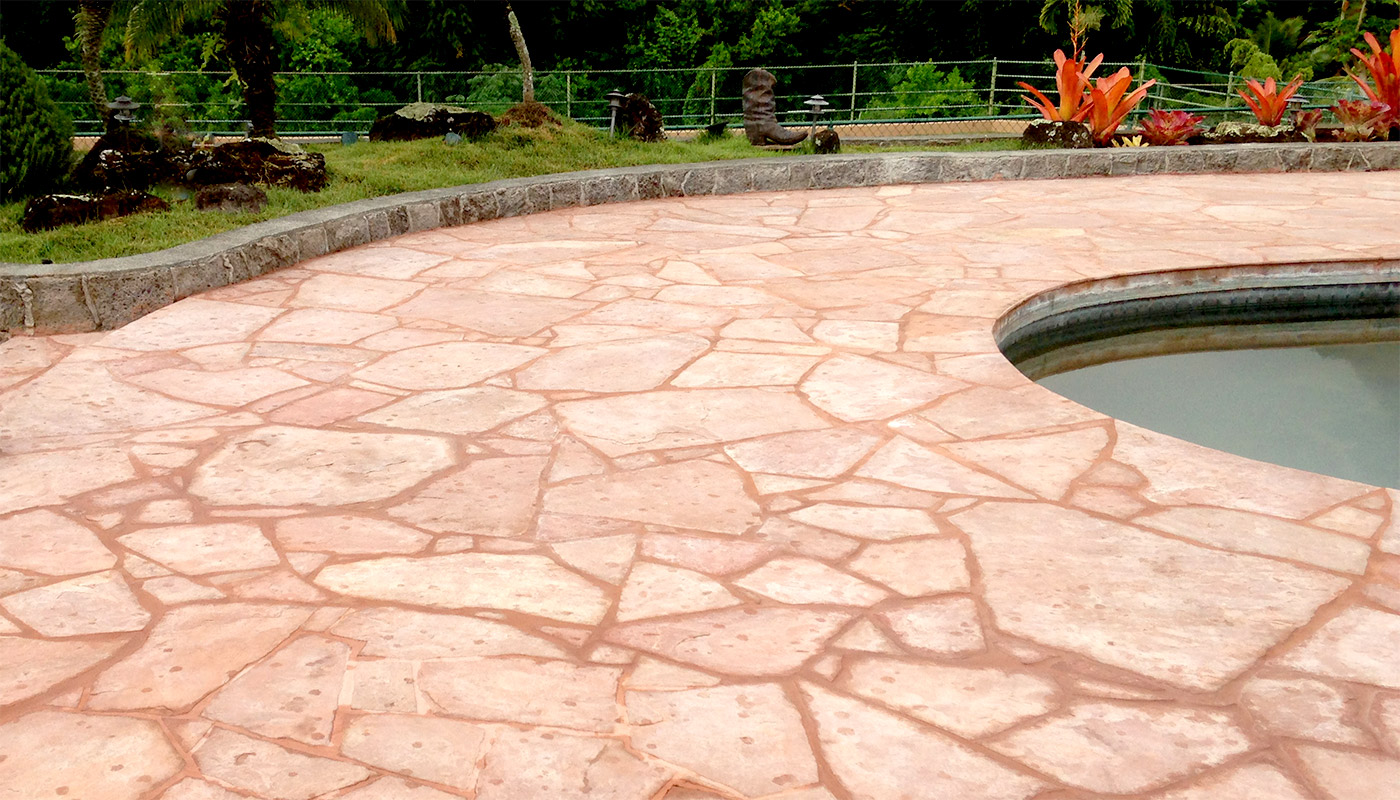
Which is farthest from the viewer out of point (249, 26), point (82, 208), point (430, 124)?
point (430, 124)

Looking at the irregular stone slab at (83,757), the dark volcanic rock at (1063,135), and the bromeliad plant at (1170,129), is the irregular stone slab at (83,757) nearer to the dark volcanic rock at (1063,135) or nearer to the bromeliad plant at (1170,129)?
the dark volcanic rock at (1063,135)

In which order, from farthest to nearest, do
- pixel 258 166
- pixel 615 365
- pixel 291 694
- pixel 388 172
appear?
1. pixel 388 172
2. pixel 258 166
3. pixel 615 365
4. pixel 291 694

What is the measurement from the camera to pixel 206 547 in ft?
9.40

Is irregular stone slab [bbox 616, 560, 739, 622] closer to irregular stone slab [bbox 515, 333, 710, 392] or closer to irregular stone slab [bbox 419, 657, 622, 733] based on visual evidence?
irregular stone slab [bbox 419, 657, 622, 733]

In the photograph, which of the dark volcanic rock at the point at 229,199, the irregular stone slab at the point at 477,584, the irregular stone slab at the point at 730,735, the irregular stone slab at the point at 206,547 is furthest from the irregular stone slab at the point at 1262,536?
the dark volcanic rock at the point at 229,199

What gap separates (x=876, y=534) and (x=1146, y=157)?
24.7 ft

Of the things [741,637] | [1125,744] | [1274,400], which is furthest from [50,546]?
[1274,400]

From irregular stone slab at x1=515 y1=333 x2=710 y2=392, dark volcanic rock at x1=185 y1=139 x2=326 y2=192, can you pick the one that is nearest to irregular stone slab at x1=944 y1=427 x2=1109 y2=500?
irregular stone slab at x1=515 y1=333 x2=710 y2=392

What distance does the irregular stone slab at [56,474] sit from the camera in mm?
3143

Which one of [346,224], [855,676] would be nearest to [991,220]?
[346,224]

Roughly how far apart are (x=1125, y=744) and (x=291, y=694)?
5.10ft

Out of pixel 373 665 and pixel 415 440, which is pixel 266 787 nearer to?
pixel 373 665

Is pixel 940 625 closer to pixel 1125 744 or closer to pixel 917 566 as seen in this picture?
pixel 917 566

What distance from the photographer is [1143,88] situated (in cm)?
1018
